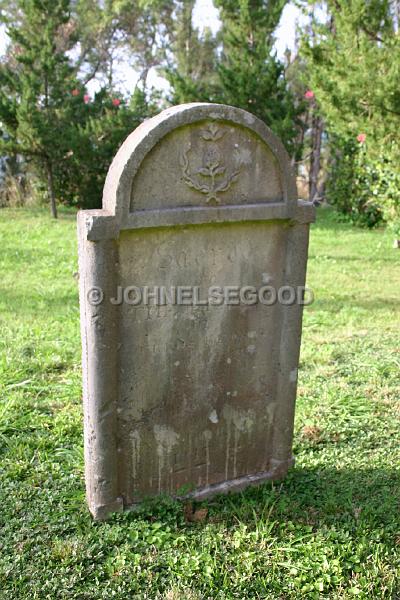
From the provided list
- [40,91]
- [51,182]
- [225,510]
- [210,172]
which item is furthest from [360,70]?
[51,182]

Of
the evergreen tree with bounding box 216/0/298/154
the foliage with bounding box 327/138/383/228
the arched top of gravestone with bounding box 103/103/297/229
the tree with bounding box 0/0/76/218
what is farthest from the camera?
the evergreen tree with bounding box 216/0/298/154

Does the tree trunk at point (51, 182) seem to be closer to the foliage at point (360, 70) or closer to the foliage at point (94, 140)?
the foliage at point (94, 140)

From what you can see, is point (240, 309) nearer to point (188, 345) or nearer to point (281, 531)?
point (188, 345)

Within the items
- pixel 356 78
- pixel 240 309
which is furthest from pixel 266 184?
pixel 356 78

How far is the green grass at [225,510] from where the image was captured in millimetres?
2658

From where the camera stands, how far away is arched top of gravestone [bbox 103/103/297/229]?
2631 mm

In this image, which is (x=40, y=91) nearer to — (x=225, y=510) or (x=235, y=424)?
(x=235, y=424)

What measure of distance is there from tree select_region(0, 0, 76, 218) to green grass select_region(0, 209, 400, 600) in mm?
6012

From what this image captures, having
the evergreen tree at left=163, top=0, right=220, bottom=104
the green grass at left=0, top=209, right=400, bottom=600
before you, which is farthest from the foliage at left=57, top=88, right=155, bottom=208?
the evergreen tree at left=163, top=0, right=220, bottom=104

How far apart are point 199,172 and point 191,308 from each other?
0.69m

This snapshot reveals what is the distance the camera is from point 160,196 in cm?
273

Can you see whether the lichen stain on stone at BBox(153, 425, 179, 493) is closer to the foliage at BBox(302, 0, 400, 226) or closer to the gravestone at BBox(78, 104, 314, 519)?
the gravestone at BBox(78, 104, 314, 519)

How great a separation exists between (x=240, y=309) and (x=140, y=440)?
0.87m

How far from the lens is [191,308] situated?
2992 mm
